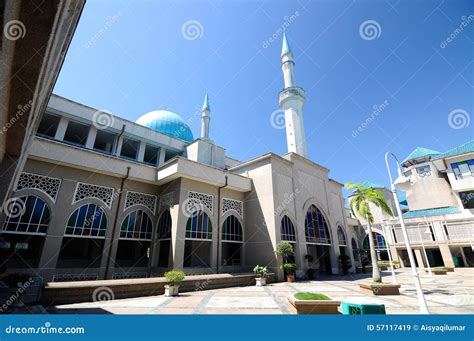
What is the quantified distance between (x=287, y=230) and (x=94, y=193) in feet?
43.7

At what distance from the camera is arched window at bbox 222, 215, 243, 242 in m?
16.9

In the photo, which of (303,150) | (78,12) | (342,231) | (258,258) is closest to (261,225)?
(258,258)

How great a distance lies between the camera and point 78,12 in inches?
171

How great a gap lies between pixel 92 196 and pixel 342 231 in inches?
885

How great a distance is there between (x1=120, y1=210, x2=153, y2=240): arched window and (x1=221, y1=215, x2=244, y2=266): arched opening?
17.1ft

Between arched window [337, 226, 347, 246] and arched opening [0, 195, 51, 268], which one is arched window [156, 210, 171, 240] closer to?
arched opening [0, 195, 51, 268]

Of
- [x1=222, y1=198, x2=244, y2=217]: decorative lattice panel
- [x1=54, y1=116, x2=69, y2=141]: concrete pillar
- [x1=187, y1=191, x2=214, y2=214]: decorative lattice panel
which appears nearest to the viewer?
[x1=187, y1=191, x2=214, y2=214]: decorative lattice panel

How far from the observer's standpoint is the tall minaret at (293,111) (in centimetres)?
2333

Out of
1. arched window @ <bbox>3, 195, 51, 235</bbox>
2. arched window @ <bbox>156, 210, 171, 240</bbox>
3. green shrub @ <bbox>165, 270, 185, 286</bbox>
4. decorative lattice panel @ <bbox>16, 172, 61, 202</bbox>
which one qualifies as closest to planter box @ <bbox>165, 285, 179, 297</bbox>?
green shrub @ <bbox>165, 270, 185, 286</bbox>

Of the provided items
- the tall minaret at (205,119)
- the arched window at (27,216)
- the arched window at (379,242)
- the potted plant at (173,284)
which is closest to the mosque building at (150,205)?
the arched window at (27,216)

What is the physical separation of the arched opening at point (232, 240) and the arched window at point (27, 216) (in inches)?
408

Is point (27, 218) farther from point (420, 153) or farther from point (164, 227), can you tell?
point (420, 153)
